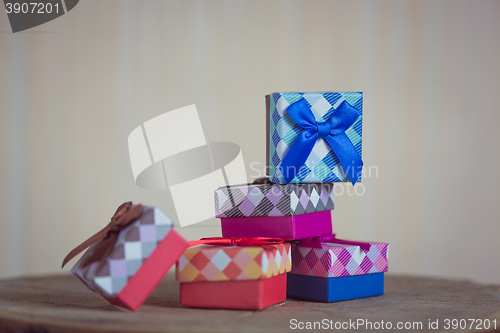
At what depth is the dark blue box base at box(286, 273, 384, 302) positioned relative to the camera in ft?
4.45

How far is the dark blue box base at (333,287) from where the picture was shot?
136 cm

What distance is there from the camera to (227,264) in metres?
1.21

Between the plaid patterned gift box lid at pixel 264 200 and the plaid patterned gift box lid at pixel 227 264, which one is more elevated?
the plaid patterned gift box lid at pixel 264 200

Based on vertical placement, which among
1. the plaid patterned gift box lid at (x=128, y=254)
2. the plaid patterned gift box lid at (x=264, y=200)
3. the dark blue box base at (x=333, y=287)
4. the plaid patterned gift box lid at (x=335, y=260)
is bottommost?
the dark blue box base at (x=333, y=287)

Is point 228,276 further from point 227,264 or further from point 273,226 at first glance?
point 273,226

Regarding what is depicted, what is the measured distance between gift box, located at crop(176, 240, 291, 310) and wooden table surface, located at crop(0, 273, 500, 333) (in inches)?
1.3

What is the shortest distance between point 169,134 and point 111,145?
0.35 meters

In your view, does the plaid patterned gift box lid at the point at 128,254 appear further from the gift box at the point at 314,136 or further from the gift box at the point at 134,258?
the gift box at the point at 314,136

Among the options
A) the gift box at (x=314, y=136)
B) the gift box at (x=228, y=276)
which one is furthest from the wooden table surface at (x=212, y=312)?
the gift box at (x=314, y=136)

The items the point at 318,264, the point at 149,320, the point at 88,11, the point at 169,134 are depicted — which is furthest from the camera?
the point at 88,11

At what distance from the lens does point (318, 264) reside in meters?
1.37

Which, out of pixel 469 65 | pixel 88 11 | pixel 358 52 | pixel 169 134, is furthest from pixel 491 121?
pixel 88 11

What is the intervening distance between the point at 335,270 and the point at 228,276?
0.30m

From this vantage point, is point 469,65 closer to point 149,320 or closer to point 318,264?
point 318,264
